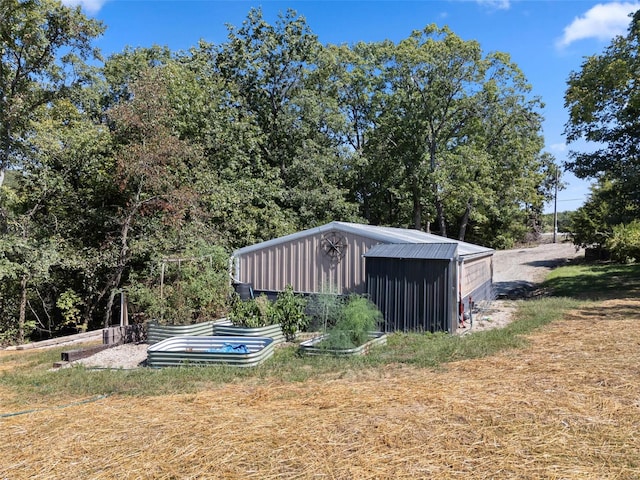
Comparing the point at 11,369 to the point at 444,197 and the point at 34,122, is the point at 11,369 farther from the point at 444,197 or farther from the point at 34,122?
the point at 444,197

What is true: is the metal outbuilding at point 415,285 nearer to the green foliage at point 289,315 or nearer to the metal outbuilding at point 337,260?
the metal outbuilding at point 337,260

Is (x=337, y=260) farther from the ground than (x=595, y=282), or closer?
farther from the ground

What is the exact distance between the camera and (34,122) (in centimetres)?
1215

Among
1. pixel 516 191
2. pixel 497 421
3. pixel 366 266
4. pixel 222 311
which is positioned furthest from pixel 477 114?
pixel 497 421

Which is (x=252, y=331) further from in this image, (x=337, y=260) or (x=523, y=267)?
(x=523, y=267)

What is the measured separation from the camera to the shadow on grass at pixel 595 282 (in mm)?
14405

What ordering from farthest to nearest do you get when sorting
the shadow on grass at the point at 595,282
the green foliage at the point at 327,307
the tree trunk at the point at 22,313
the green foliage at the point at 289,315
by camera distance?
the shadow on grass at the point at 595,282, the tree trunk at the point at 22,313, the green foliage at the point at 289,315, the green foliage at the point at 327,307

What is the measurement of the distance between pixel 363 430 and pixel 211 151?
16.4 m

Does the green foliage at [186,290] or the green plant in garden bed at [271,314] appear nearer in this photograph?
the green plant in garden bed at [271,314]

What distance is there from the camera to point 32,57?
1162 centimetres

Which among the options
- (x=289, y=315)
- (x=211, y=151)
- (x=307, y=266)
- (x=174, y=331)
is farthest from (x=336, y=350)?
(x=211, y=151)

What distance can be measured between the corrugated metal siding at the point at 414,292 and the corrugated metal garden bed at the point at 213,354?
282 centimetres

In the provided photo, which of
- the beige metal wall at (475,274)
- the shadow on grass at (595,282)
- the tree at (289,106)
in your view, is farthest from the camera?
the tree at (289,106)

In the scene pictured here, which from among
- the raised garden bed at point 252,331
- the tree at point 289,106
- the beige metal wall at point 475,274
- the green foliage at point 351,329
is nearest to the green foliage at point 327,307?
the green foliage at point 351,329
